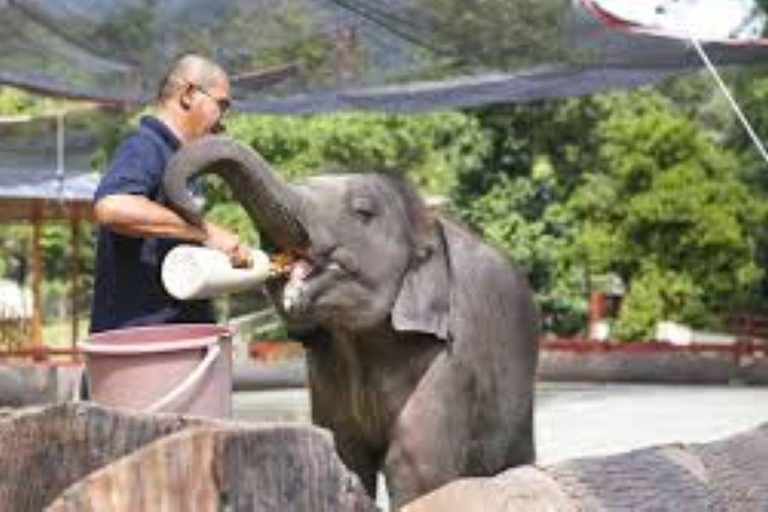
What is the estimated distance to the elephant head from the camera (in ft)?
12.1

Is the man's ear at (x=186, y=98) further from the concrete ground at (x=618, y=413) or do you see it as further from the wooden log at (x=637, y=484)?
the concrete ground at (x=618, y=413)

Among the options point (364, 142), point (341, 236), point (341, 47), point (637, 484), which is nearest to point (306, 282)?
point (341, 236)

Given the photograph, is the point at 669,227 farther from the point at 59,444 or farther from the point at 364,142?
the point at 59,444

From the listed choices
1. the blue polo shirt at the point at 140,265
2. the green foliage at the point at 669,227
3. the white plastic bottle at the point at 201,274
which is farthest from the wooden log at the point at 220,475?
the green foliage at the point at 669,227

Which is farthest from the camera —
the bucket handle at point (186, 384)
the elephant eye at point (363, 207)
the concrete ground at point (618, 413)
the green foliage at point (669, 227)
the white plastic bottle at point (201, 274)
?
the green foliage at point (669, 227)

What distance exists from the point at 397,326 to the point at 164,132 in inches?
28.4

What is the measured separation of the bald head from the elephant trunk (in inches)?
10.1

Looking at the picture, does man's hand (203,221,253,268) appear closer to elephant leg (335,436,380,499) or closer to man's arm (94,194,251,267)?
man's arm (94,194,251,267)

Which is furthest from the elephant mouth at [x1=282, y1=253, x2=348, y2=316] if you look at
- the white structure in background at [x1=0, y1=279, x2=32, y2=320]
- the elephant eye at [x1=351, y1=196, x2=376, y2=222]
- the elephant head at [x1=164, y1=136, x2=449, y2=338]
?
the white structure in background at [x1=0, y1=279, x2=32, y2=320]

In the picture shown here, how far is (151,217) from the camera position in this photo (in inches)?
144

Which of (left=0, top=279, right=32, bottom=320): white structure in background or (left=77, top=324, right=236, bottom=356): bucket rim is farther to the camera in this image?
(left=0, top=279, right=32, bottom=320): white structure in background

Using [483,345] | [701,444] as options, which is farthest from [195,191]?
[701,444]

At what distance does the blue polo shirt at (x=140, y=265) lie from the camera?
12.6ft

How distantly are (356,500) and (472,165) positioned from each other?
1485 centimetres
